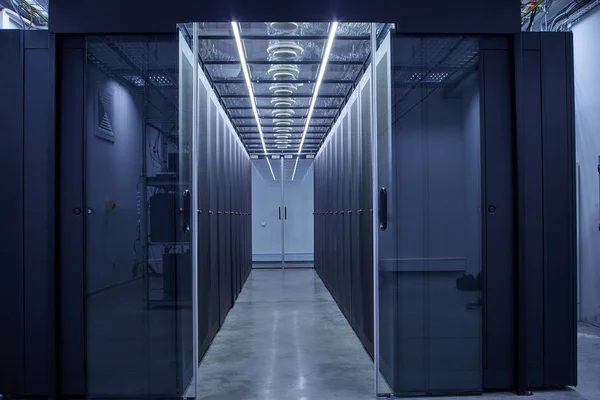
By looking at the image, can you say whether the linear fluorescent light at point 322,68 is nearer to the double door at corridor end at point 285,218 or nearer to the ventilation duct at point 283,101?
the ventilation duct at point 283,101

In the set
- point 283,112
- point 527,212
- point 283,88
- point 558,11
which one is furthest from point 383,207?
point 283,112

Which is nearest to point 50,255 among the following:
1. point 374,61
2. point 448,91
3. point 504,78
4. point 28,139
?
point 28,139

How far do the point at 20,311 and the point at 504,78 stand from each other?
3.64m

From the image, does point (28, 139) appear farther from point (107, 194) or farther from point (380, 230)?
point (380, 230)

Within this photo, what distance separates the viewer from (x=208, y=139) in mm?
5406

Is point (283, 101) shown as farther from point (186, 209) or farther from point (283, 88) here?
point (186, 209)

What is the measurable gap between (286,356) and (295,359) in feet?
0.45

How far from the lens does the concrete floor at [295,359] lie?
388cm

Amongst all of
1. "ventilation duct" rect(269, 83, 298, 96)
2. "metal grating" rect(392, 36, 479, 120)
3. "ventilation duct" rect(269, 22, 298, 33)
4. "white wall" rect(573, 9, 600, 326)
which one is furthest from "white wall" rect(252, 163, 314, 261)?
"metal grating" rect(392, 36, 479, 120)

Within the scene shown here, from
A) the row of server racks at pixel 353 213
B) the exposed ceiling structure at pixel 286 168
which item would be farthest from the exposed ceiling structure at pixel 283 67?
the exposed ceiling structure at pixel 286 168

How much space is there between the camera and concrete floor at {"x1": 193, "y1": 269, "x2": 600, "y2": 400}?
3.88 meters

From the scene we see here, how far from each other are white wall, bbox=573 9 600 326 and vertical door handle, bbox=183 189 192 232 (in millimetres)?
4771

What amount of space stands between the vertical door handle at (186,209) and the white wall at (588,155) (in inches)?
188

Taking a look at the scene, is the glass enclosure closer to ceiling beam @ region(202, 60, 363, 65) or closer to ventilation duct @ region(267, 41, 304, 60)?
ventilation duct @ region(267, 41, 304, 60)
